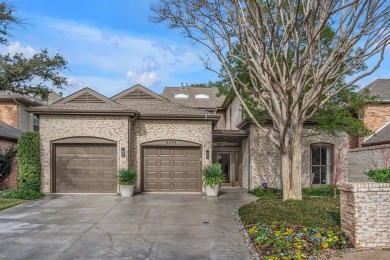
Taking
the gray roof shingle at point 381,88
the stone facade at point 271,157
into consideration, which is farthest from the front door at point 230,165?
the gray roof shingle at point 381,88

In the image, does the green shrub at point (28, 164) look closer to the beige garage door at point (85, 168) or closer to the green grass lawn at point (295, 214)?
the beige garage door at point (85, 168)

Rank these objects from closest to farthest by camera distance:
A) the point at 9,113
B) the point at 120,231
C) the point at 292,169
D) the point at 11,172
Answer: the point at 120,231, the point at 292,169, the point at 11,172, the point at 9,113

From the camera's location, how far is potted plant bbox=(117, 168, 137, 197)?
1616 cm

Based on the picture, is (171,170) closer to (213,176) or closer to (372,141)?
(213,176)

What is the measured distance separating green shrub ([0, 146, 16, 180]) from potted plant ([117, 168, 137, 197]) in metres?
6.95

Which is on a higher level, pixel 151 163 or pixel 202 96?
pixel 202 96

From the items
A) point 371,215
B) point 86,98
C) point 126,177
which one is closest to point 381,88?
point 126,177

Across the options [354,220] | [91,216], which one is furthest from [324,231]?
[91,216]

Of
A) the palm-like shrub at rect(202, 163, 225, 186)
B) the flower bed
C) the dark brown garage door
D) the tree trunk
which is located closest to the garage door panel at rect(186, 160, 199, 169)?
the dark brown garage door

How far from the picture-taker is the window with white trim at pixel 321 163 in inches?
773

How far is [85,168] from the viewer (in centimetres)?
1739

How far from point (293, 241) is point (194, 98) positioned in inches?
1016

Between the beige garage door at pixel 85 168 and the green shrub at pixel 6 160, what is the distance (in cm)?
358

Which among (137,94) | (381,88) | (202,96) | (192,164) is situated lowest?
(192,164)
